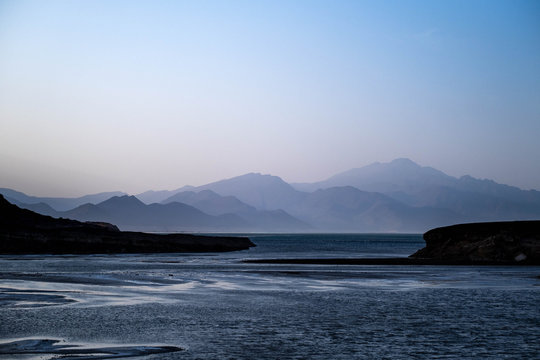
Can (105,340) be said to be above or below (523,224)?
below

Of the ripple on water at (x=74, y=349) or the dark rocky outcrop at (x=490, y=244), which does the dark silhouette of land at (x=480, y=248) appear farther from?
the ripple on water at (x=74, y=349)

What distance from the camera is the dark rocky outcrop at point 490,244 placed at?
223 feet

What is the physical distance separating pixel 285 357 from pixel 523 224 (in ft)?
212

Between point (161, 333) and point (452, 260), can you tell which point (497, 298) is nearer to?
point (161, 333)

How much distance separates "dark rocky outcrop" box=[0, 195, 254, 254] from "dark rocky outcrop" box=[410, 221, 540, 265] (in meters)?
51.4

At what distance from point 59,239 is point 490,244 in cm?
6501

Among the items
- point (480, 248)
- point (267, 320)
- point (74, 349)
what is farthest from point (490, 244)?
point (74, 349)

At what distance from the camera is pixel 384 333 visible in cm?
1875

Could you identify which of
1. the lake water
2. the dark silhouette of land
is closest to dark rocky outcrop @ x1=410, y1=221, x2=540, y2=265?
the dark silhouette of land

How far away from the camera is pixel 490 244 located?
70.8 metres

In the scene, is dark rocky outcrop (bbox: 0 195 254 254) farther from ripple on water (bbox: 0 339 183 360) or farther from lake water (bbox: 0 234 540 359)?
ripple on water (bbox: 0 339 183 360)

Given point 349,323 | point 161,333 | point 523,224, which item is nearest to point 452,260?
point 523,224

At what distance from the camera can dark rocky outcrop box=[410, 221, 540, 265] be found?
67.9 metres

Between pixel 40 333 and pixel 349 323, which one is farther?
pixel 349 323
